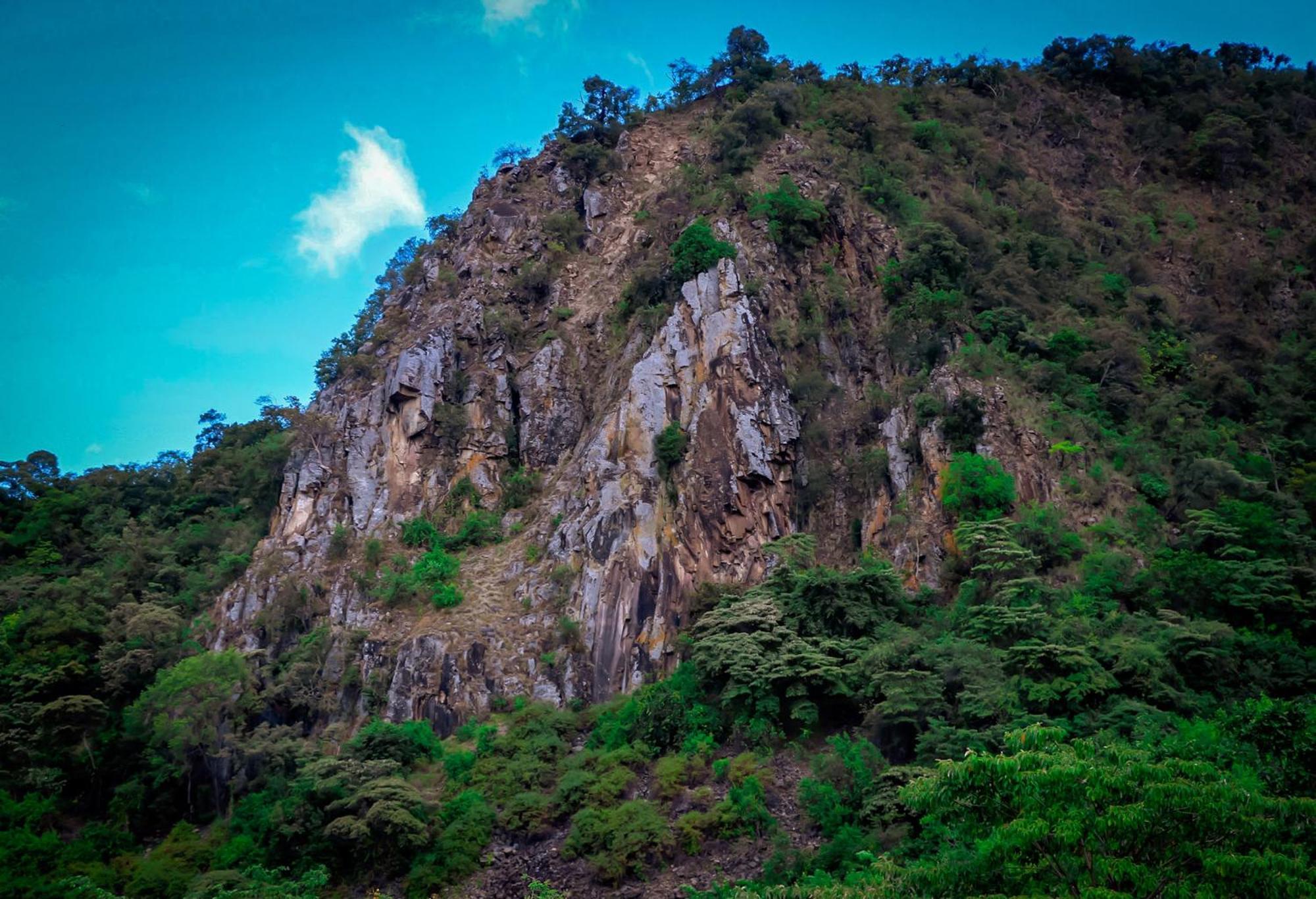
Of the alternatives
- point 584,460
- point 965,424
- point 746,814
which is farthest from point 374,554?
point 965,424

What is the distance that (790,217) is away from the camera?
44.3 metres

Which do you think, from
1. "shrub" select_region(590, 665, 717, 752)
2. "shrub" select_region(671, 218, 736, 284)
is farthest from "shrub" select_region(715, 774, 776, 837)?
"shrub" select_region(671, 218, 736, 284)

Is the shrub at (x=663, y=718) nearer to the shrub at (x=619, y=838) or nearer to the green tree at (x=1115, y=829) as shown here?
the shrub at (x=619, y=838)

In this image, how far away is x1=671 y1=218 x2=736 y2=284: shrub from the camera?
41625 mm

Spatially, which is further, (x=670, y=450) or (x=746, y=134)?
(x=746, y=134)

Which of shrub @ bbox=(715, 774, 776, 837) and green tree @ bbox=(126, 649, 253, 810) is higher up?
green tree @ bbox=(126, 649, 253, 810)

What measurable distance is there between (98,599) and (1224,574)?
140ft

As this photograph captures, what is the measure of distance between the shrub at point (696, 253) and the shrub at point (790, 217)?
288 centimetres

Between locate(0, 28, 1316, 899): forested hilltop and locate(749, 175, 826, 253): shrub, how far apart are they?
251mm

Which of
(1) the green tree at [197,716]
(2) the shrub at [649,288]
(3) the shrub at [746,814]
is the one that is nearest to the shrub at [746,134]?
(2) the shrub at [649,288]

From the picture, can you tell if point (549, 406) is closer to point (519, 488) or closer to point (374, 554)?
point (519, 488)

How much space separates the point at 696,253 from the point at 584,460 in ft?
34.8

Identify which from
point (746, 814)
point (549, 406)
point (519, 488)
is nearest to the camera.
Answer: point (746, 814)

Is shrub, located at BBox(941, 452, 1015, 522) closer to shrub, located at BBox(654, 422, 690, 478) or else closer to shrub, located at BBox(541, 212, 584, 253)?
shrub, located at BBox(654, 422, 690, 478)
